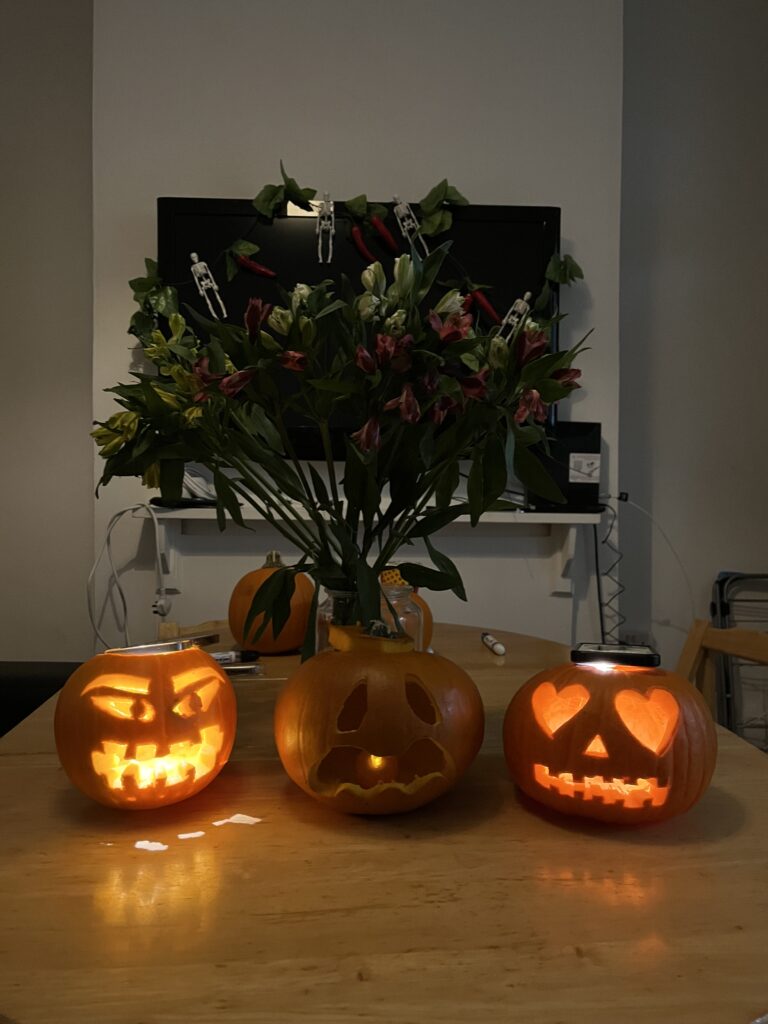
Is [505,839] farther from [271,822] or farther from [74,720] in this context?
[74,720]

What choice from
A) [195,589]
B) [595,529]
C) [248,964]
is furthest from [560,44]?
[248,964]

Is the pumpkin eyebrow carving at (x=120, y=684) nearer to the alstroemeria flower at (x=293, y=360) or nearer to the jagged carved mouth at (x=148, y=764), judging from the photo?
the jagged carved mouth at (x=148, y=764)

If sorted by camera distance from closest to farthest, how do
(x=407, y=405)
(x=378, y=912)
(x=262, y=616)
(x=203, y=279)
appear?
(x=378, y=912)
(x=407, y=405)
(x=262, y=616)
(x=203, y=279)

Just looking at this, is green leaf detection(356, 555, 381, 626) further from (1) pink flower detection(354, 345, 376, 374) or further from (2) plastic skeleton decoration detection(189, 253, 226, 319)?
(2) plastic skeleton decoration detection(189, 253, 226, 319)

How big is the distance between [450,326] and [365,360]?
3.1 inches

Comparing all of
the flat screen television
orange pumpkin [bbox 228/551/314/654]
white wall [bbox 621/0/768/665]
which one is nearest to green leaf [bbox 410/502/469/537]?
orange pumpkin [bbox 228/551/314/654]

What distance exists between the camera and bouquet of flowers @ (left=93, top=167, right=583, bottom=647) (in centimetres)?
72

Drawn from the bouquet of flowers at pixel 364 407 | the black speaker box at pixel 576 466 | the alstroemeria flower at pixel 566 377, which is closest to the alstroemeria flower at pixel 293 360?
the bouquet of flowers at pixel 364 407

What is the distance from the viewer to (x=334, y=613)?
854 mm

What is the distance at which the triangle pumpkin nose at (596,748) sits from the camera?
75 cm

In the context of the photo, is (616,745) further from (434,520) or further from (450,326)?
(450,326)

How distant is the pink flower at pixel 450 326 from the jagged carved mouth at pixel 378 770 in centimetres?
37

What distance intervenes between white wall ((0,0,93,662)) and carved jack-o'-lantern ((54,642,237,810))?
2173 mm

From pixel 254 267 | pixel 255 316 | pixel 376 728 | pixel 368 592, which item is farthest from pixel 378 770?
pixel 254 267
